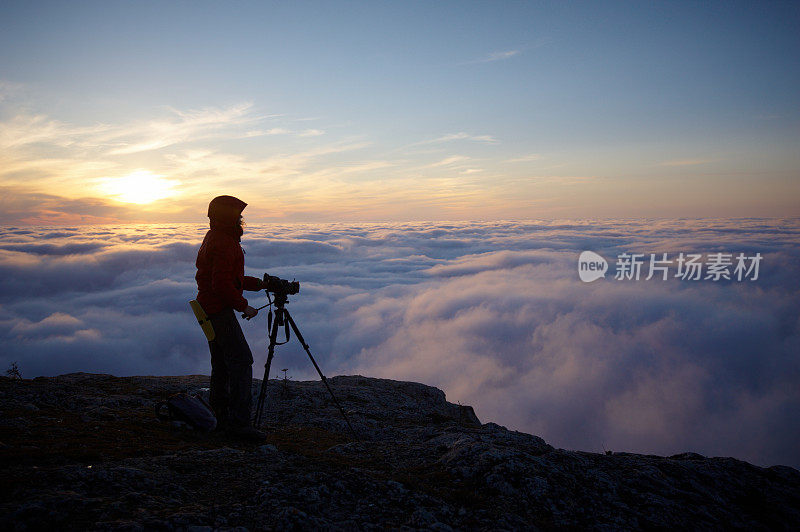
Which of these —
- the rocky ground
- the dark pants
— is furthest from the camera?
the rocky ground

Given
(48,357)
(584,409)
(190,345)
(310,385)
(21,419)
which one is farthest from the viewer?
(584,409)

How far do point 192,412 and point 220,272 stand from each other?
223 cm

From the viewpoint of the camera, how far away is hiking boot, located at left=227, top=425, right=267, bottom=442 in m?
5.31

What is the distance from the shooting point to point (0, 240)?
15075 centimetres

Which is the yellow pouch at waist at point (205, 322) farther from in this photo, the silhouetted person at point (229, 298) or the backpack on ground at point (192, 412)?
the backpack on ground at point (192, 412)

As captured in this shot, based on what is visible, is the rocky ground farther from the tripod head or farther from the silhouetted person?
the tripod head

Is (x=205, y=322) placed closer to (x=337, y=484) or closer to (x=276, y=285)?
(x=276, y=285)

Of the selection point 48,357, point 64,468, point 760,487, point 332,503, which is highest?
point 64,468

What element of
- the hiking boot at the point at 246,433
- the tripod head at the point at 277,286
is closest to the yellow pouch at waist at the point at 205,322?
the tripod head at the point at 277,286

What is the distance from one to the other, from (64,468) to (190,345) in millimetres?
108762

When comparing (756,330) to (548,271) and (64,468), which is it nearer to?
(548,271)

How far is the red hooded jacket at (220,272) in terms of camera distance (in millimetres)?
5055

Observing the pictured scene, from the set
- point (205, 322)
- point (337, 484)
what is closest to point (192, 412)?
point (205, 322)

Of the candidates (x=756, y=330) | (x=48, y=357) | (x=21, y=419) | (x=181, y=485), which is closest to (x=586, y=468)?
(x=181, y=485)
